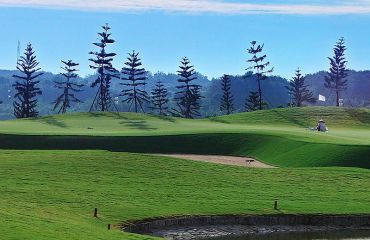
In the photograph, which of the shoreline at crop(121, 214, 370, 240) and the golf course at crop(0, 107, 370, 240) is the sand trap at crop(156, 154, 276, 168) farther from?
the shoreline at crop(121, 214, 370, 240)

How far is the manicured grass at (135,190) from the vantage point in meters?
28.8

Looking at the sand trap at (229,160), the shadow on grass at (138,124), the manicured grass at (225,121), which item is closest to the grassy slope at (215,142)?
the shadow on grass at (138,124)

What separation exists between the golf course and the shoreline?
1.84ft

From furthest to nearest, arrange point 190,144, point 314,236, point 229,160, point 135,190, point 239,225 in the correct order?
point 190,144 → point 229,160 → point 135,190 → point 239,225 → point 314,236

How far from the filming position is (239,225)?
111ft

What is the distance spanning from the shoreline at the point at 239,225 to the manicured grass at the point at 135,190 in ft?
2.28

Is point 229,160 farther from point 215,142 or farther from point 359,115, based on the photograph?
point 359,115

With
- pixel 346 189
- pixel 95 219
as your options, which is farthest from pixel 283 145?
pixel 95 219

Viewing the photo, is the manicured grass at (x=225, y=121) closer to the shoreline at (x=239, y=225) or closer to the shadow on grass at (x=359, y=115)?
the shadow on grass at (x=359, y=115)

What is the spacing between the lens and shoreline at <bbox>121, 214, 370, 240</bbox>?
105 ft

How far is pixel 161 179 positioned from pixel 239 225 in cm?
1016

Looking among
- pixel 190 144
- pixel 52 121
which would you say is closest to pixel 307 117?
pixel 52 121

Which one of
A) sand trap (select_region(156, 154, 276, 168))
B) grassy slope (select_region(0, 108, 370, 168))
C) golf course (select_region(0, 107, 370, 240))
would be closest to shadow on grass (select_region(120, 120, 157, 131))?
grassy slope (select_region(0, 108, 370, 168))

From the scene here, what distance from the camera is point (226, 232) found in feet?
108
